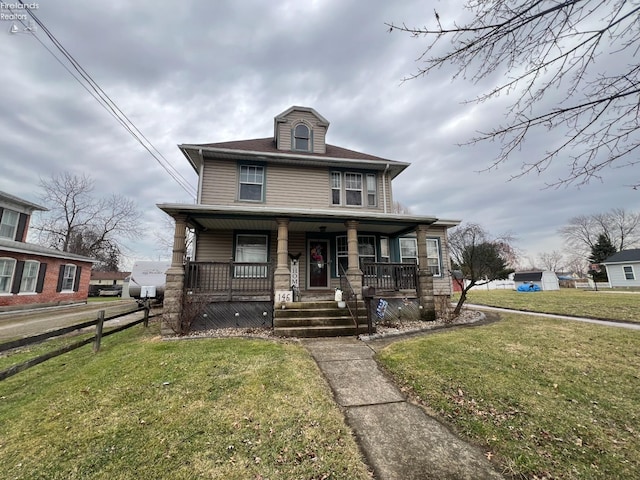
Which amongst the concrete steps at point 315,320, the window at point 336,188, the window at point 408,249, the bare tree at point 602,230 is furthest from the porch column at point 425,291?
the bare tree at point 602,230

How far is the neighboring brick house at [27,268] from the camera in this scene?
14.4m

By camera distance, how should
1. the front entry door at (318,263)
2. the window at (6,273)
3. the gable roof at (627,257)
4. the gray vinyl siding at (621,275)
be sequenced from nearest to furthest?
the front entry door at (318,263) < the window at (6,273) < the gray vinyl siding at (621,275) < the gable roof at (627,257)

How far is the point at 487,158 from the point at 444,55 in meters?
1.20

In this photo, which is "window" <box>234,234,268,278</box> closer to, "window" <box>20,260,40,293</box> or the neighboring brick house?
the neighboring brick house

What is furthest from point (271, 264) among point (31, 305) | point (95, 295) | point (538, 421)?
point (95, 295)

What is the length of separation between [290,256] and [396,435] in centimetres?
832

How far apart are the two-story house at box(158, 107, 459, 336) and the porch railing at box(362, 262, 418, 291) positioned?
36mm

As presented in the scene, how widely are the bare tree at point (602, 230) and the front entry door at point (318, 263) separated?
175ft

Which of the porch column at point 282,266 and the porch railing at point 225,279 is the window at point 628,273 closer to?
the porch column at point 282,266

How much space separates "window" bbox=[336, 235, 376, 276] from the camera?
11.2m

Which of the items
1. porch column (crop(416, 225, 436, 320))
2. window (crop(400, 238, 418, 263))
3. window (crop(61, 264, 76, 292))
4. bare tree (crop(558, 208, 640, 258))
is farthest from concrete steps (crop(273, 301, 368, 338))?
bare tree (crop(558, 208, 640, 258))

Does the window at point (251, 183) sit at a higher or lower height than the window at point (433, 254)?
higher

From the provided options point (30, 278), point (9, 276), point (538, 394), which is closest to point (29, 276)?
point (30, 278)

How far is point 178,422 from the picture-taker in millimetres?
3111
